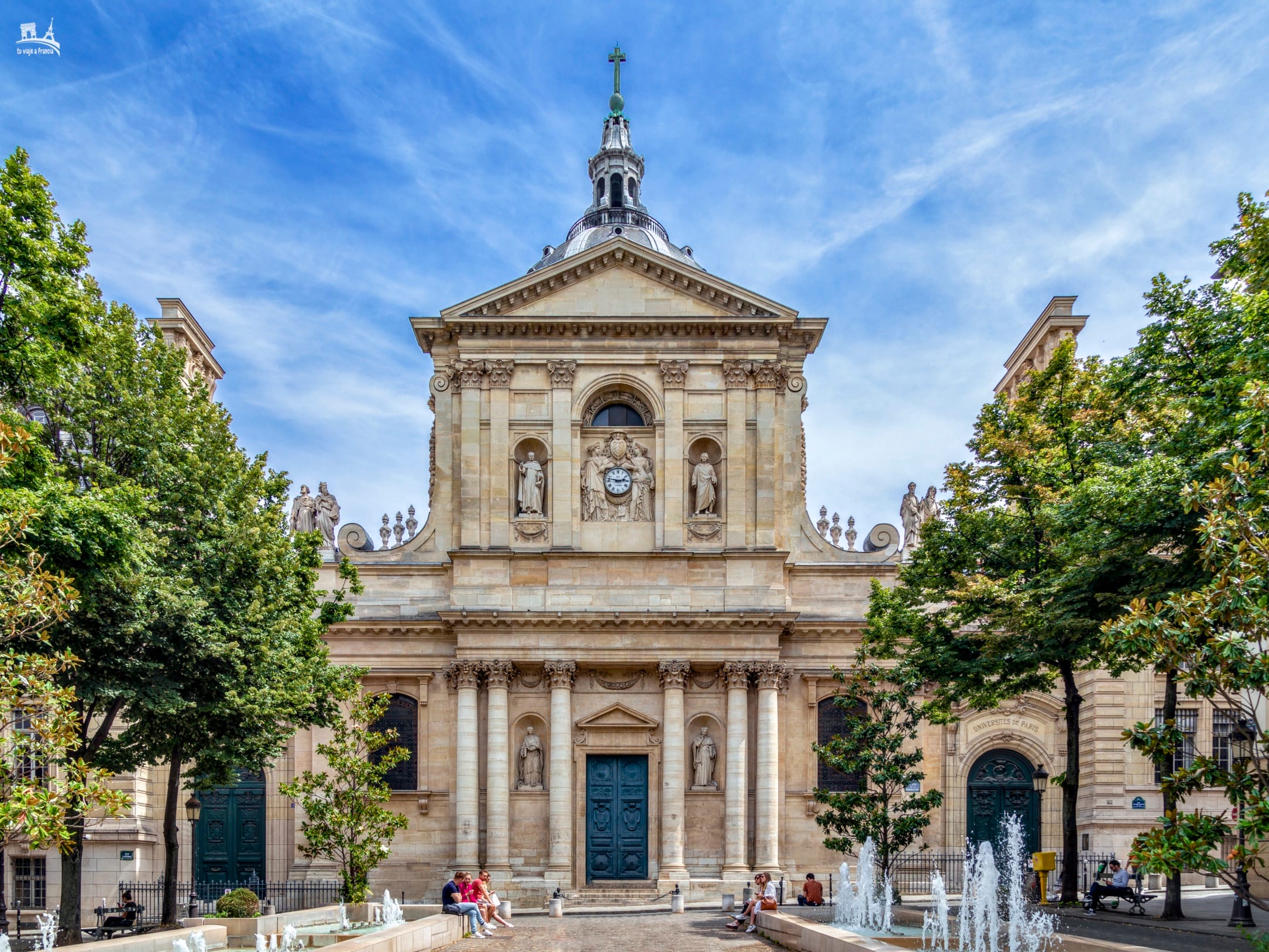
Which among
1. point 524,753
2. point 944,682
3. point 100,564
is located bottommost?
point 524,753

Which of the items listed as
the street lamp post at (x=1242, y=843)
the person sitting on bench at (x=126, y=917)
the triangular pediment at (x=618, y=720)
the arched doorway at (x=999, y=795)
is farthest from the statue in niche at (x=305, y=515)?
the street lamp post at (x=1242, y=843)

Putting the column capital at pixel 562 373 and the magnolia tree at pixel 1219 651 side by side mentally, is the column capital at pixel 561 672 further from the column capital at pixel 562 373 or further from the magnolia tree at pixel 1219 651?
the magnolia tree at pixel 1219 651

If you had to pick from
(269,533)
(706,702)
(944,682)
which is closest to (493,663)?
(706,702)

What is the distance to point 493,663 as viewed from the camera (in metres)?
37.4

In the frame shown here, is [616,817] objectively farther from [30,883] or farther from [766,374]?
[30,883]

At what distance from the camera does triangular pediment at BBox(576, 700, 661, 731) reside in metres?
37.9

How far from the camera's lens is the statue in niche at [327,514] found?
40125 mm

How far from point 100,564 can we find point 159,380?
6.65 m

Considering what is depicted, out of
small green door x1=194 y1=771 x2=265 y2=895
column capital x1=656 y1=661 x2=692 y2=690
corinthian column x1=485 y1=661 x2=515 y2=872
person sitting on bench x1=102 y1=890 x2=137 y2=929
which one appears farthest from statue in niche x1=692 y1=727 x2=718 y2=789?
person sitting on bench x1=102 y1=890 x2=137 y2=929

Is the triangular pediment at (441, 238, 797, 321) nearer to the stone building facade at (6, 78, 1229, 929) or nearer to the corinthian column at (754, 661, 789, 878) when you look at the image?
the stone building facade at (6, 78, 1229, 929)

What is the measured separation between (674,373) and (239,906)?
20.5m

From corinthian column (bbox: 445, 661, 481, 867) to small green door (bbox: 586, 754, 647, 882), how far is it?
343 cm

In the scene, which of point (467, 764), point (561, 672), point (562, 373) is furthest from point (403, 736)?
point (562, 373)

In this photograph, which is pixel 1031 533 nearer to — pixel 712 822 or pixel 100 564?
pixel 712 822
